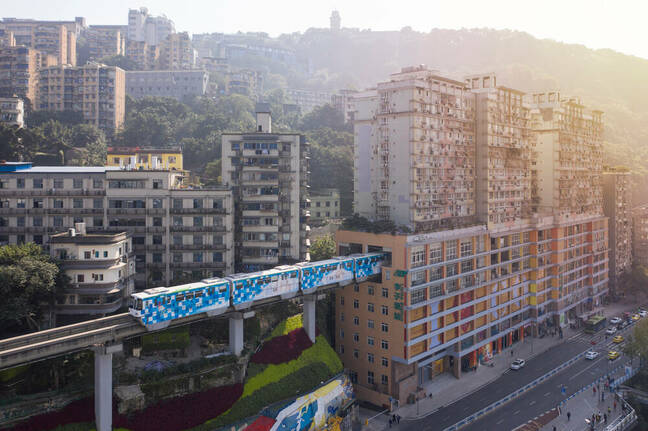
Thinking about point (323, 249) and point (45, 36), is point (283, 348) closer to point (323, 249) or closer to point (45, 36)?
point (323, 249)

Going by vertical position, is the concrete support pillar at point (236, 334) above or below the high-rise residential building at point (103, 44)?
below

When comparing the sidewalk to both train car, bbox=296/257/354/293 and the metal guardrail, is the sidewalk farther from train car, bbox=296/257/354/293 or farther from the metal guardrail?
train car, bbox=296/257/354/293

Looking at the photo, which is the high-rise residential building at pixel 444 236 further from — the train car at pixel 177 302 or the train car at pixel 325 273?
the train car at pixel 177 302

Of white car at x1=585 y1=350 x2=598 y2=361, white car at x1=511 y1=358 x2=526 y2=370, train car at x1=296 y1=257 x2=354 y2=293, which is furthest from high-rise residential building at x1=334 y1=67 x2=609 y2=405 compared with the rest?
white car at x1=585 y1=350 x2=598 y2=361

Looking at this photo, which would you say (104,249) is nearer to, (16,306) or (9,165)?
(16,306)

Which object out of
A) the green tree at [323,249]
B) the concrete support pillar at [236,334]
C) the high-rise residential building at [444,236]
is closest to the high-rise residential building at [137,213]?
the concrete support pillar at [236,334]

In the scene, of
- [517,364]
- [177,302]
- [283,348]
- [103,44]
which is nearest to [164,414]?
[177,302]
